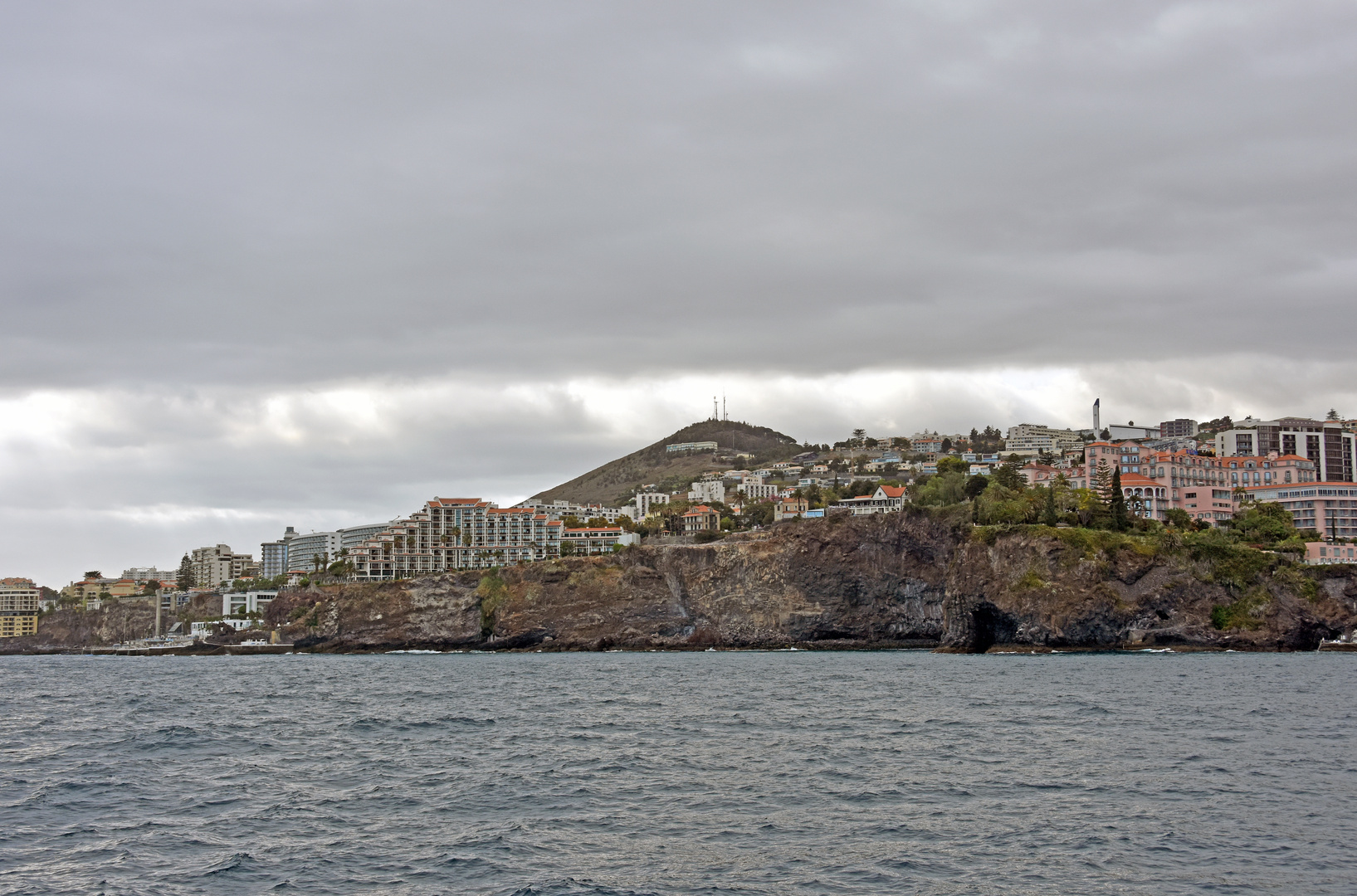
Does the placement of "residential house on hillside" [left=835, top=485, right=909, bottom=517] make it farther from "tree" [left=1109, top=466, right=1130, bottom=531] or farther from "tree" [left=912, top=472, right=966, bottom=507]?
"tree" [left=1109, top=466, right=1130, bottom=531]

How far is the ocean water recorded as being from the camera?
19.9m

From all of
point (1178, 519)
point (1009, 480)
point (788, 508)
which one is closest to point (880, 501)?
point (788, 508)

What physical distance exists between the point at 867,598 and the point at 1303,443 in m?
98.7

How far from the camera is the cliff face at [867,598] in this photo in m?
94.1

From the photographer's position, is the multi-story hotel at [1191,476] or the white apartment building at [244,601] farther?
the white apartment building at [244,601]

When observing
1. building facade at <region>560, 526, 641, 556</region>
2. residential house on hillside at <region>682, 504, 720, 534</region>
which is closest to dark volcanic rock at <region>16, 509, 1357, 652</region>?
building facade at <region>560, 526, 641, 556</region>

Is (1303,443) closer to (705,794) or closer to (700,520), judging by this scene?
(700,520)

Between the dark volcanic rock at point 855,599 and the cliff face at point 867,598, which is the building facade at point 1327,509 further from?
the dark volcanic rock at point 855,599

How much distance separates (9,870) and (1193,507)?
136901 mm

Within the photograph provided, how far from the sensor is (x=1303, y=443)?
17400 centimetres

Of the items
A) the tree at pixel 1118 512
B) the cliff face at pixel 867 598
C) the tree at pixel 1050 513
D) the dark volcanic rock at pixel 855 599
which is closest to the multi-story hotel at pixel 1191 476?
the tree at pixel 1118 512

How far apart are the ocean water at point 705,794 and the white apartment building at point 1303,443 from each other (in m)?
137

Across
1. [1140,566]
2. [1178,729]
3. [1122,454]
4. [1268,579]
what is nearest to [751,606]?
[1140,566]

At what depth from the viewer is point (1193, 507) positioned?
445 feet
